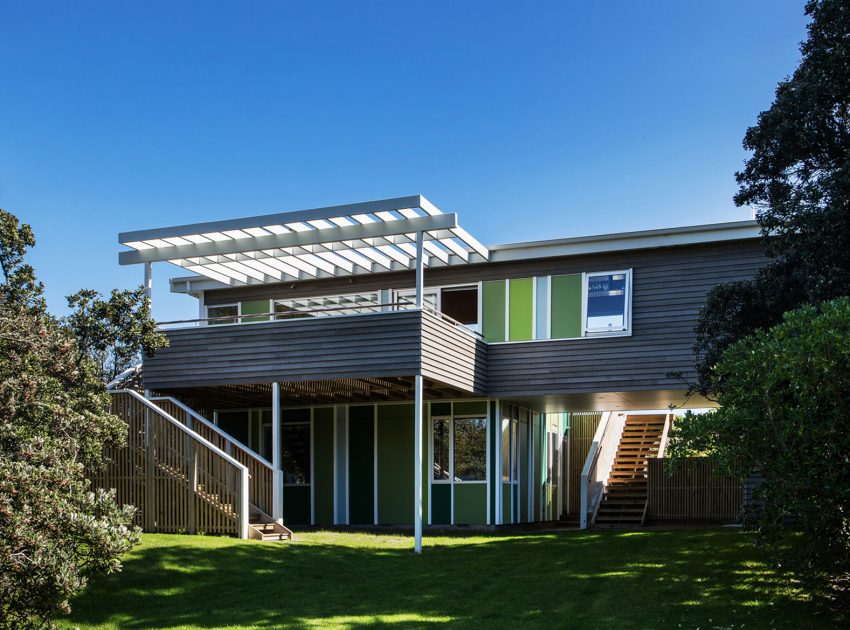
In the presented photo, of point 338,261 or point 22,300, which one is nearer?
point 22,300

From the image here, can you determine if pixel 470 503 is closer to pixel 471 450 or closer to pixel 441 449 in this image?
pixel 471 450

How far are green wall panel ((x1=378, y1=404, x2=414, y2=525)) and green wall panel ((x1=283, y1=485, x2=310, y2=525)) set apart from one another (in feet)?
6.08

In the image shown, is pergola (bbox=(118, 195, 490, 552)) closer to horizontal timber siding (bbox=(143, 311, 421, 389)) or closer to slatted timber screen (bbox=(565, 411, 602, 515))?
horizontal timber siding (bbox=(143, 311, 421, 389))

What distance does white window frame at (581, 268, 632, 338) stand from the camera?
61.6ft

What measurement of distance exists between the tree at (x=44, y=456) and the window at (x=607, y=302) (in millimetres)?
10427

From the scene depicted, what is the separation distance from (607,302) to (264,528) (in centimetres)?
842

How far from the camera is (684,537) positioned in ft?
51.5

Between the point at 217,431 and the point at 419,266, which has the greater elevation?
the point at 419,266

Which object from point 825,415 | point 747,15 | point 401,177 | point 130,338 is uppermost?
point 747,15

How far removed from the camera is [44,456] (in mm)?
9789

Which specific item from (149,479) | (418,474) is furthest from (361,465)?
(149,479)

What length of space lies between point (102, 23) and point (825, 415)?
1715 cm

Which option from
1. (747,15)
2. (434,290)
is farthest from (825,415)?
(434,290)

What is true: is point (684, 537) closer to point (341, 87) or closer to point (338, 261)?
point (338, 261)
